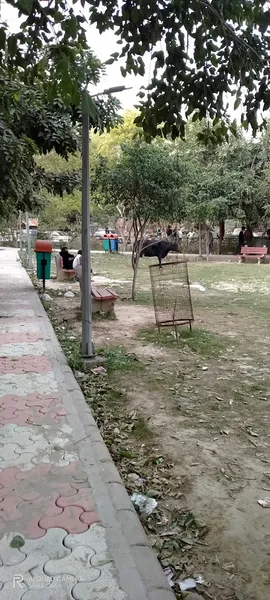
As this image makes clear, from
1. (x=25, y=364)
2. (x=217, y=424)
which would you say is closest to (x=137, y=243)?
(x=25, y=364)

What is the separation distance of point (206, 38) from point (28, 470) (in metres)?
3.01

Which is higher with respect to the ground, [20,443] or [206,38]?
[206,38]

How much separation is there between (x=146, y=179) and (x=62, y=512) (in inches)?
A: 357

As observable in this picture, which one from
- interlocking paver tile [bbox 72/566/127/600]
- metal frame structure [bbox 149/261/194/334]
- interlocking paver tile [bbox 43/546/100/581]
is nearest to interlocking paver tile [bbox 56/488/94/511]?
interlocking paver tile [bbox 43/546/100/581]

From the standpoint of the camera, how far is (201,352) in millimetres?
7449

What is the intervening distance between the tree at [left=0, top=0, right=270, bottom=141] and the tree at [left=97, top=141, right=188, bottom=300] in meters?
7.47

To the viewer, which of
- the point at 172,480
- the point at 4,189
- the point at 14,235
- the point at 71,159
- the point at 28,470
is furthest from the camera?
the point at 14,235

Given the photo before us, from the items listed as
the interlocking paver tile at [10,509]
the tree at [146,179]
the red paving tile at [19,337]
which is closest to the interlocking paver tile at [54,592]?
the interlocking paver tile at [10,509]

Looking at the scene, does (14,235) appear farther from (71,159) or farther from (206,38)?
(206,38)

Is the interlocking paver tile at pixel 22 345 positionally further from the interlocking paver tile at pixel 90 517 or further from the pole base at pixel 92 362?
the interlocking paver tile at pixel 90 517

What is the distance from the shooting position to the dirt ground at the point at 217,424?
9.38 ft

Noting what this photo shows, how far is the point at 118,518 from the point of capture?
2.85m

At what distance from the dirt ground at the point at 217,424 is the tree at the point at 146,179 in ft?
9.66

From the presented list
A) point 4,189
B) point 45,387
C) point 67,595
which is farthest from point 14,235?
point 67,595
